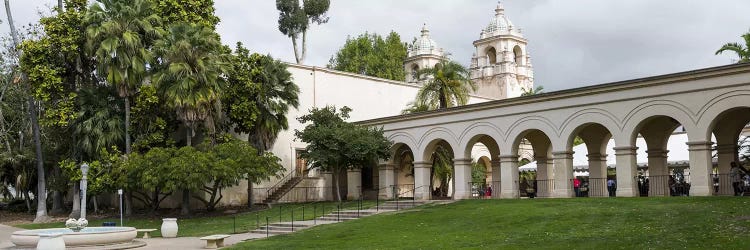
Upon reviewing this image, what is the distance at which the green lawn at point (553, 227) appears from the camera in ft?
56.9

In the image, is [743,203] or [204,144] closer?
[743,203]

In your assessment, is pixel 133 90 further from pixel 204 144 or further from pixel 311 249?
pixel 311 249

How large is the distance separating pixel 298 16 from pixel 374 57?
17.2 meters

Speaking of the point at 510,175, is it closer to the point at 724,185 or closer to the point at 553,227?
the point at 724,185

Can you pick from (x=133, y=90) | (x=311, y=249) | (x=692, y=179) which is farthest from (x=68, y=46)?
(x=692, y=179)

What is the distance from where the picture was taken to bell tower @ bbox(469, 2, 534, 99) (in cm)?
6988

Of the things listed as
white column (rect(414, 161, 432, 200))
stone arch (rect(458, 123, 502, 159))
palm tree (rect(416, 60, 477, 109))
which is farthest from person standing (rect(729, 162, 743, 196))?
palm tree (rect(416, 60, 477, 109))

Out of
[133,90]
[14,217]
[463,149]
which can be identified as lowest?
[14,217]

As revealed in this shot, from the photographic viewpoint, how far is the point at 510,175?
3269 cm

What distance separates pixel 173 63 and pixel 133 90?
3.82m

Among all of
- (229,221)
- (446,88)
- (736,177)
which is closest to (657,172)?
(736,177)

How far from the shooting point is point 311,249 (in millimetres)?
20406

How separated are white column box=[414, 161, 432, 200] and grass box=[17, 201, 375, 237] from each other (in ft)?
8.87

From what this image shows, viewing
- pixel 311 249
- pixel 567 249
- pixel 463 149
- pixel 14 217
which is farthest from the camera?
pixel 14 217
